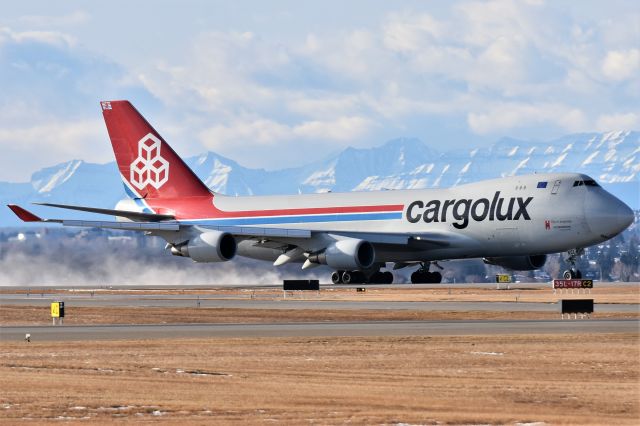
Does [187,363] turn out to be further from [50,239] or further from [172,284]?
[50,239]

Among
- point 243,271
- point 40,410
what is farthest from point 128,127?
point 40,410

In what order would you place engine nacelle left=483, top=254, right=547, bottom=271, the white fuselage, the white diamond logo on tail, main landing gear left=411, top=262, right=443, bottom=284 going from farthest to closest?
the white diamond logo on tail, main landing gear left=411, top=262, right=443, bottom=284, engine nacelle left=483, top=254, right=547, bottom=271, the white fuselage

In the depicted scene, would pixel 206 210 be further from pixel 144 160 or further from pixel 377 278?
pixel 377 278

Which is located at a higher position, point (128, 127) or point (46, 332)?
point (128, 127)

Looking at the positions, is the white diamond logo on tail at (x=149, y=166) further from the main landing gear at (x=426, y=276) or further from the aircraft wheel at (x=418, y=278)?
the main landing gear at (x=426, y=276)

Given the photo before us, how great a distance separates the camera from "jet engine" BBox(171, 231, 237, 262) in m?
73.4

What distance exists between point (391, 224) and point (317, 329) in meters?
36.2

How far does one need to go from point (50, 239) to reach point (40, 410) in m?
96.1

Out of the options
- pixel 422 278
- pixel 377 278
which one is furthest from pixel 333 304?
pixel 422 278

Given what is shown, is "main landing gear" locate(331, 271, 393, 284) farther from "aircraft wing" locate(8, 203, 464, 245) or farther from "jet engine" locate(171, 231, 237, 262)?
"jet engine" locate(171, 231, 237, 262)

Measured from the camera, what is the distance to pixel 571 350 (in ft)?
104

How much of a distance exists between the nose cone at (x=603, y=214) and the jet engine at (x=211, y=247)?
803 inches

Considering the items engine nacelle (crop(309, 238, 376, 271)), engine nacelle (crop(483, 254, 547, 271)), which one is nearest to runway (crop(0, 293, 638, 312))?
engine nacelle (crop(309, 238, 376, 271))

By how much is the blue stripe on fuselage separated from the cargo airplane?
0.20 ft
